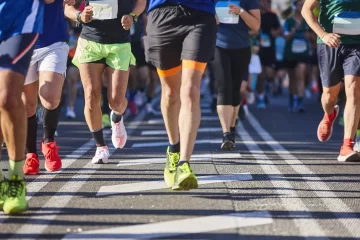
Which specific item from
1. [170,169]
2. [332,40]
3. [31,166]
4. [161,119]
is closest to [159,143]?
[332,40]

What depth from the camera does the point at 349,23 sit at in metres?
9.67

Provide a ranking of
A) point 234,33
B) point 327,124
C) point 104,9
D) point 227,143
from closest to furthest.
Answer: point 104,9, point 327,124, point 227,143, point 234,33

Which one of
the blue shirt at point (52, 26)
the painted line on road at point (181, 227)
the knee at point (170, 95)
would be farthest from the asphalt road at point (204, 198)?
the blue shirt at point (52, 26)

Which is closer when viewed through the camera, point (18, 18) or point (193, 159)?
point (18, 18)

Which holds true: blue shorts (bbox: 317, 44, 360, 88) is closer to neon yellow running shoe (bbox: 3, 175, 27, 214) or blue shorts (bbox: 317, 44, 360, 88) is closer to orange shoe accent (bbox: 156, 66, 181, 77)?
orange shoe accent (bbox: 156, 66, 181, 77)

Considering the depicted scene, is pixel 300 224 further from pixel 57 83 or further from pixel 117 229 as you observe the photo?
pixel 57 83

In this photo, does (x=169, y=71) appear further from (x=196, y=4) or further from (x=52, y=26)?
(x=52, y=26)

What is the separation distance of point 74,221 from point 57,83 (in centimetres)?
257

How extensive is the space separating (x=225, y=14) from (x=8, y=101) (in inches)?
194

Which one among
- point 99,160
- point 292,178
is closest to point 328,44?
point 292,178

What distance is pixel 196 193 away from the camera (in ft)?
23.5

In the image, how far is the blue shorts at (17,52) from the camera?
642 cm

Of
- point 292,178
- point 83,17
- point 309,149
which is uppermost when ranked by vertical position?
point 83,17

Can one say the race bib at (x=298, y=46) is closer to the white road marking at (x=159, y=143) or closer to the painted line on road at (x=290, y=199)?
the white road marking at (x=159, y=143)
